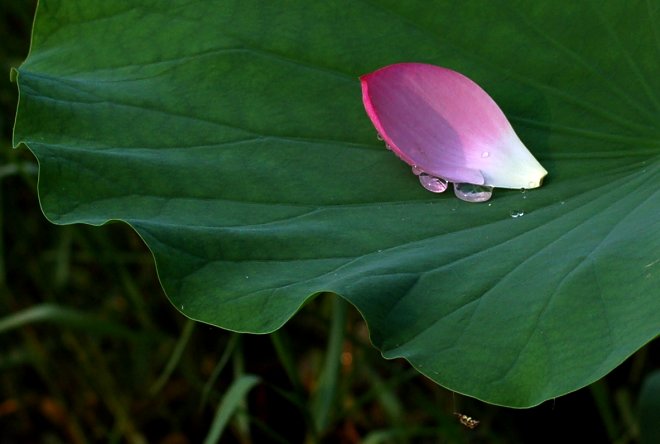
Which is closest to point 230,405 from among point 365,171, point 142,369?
point 365,171

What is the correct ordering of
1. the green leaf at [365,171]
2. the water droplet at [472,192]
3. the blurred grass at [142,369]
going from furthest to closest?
the blurred grass at [142,369], the water droplet at [472,192], the green leaf at [365,171]

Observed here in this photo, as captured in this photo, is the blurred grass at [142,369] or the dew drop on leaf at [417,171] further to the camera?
the blurred grass at [142,369]

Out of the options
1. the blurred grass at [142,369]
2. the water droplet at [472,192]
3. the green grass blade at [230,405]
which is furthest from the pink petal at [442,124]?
the blurred grass at [142,369]

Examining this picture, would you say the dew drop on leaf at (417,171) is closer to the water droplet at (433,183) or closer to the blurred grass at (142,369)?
the water droplet at (433,183)

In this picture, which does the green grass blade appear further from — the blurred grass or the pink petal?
the pink petal

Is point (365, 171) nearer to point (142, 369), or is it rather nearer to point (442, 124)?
point (442, 124)

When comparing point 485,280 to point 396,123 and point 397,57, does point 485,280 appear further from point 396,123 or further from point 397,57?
point 397,57
